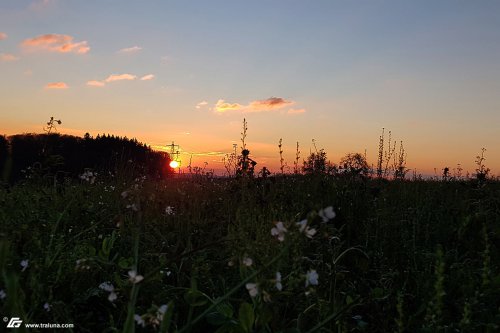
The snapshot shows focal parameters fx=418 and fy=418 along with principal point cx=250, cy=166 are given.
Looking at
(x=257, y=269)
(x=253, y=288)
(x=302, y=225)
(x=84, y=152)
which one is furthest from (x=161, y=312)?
(x=84, y=152)

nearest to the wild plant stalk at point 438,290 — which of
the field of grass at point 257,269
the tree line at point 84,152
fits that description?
the field of grass at point 257,269

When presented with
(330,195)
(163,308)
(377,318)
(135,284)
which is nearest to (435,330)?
(377,318)

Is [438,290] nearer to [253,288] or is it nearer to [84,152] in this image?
[253,288]

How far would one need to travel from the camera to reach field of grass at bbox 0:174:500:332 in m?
1.60

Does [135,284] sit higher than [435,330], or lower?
higher

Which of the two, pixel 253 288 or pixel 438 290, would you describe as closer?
pixel 253 288

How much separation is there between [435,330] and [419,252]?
1.59 m

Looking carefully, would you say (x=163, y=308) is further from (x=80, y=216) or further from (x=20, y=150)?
(x=20, y=150)

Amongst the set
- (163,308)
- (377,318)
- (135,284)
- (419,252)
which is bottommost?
(377,318)

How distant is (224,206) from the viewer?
5.95 m

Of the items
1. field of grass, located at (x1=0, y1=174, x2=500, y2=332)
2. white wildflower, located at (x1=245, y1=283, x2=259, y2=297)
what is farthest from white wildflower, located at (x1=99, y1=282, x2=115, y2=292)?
white wildflower, located at (x1=245, y1=283, x2=259, y2=297)

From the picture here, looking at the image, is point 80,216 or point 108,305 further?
point 80,216

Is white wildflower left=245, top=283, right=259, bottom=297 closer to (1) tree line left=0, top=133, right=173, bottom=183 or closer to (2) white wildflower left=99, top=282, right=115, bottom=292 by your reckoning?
(2) white wildflower left=99, top=282, right=115, bottom=292

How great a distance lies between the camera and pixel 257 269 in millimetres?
2412
